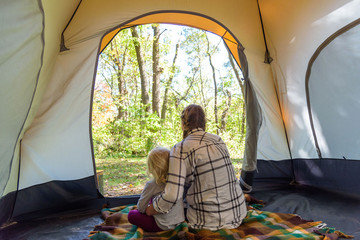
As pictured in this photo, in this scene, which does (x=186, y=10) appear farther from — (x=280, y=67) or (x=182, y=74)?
(x=182, y=74)

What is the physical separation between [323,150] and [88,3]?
2902 millimetres

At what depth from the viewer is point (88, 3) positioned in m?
2.54

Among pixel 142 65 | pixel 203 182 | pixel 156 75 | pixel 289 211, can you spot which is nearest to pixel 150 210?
pixel 203 182

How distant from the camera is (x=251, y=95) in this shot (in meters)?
2.96

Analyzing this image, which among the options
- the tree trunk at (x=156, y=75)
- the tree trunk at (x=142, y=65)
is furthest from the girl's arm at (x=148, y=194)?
the tree trunk at (x=156, y=75)

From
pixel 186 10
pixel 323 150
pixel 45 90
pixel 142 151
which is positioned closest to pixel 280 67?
pixel 323 150

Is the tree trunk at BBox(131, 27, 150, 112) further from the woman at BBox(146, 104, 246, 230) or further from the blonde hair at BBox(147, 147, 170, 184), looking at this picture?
the woman at BBox(146, 104, 246, 230)

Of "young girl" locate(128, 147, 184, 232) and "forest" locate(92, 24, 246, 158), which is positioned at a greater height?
"forest" locate(92, 24, 246, 158)

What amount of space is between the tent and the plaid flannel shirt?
1.07m

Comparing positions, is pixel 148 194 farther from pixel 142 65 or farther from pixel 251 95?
pixel 142 65

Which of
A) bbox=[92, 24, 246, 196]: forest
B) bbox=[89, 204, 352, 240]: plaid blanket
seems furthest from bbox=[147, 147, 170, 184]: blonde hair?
bbox=[92, 24, 246, 196]: forest

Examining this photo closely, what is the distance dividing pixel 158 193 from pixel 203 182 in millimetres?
382

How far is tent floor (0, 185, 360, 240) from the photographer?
1.99 m

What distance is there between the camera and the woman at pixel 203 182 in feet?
5.43
